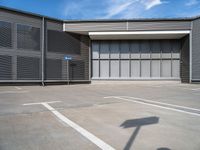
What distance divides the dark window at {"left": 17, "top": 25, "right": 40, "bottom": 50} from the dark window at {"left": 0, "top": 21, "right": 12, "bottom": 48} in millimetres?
795

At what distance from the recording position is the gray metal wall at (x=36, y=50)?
18.3 meters

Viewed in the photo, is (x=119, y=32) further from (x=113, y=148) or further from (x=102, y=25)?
(x=113, y=148)

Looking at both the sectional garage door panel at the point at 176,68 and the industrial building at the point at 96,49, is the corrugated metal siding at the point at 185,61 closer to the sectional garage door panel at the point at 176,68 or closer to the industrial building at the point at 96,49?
the industrial building at the point at 96,49

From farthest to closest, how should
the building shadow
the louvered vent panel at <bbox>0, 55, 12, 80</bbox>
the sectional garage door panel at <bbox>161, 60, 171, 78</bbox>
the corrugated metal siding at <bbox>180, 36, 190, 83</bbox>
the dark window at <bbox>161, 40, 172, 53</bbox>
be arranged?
the sectional garage door panel at <bbox>161, 60, 171, 78</bbox>, the dark window at <bbox>161, 40, 172, 53</bbox>, the corrugated metal siding at <bbox>180, 36, 190, 83</bbox>, the louvered vent panel at <bbox>0, 55, 12, 80</bbox>, the building shadow

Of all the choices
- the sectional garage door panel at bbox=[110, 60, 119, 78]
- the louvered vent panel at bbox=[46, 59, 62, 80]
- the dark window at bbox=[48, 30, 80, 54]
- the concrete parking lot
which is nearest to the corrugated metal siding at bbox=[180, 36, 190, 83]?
the sectional garage door panel at bbox=[110, 60, 119, 78]

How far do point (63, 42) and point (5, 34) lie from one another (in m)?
5.84

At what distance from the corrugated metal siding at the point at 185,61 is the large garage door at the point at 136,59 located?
0.70 meters

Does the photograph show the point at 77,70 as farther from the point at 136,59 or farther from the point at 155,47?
the point at 155,47

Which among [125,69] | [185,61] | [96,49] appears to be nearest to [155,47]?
[185,61]

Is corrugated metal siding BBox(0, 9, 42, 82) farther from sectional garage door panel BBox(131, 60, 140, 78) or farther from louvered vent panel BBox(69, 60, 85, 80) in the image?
sectional garage door panel BBox(131, 60, 140, 78)

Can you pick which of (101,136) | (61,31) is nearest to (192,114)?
(101,136)

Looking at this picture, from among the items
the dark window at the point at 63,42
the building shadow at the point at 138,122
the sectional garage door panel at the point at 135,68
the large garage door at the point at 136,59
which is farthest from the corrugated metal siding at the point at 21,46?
the building shadow at the point at 138,122

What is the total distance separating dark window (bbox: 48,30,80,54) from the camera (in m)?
20.9

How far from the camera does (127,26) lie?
70.9ft
